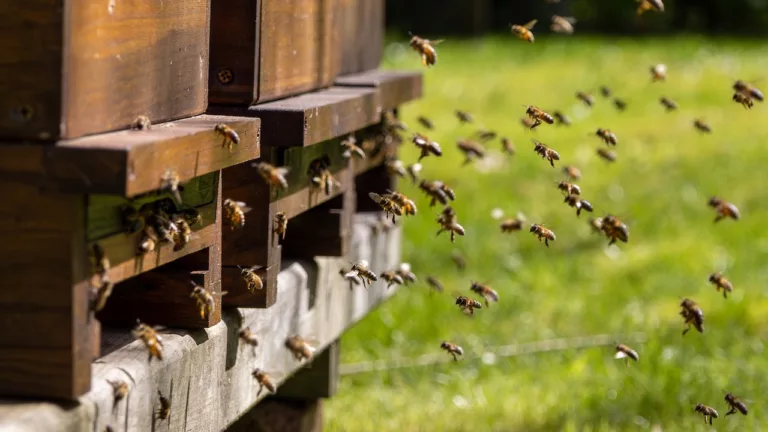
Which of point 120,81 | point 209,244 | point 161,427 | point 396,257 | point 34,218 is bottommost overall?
point 396,257

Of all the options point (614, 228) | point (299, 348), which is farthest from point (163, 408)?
point (614, 228)

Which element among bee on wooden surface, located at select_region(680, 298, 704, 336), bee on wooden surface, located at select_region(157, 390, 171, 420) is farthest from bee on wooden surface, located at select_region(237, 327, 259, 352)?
bee on wooden surface, located at select_region(680, 298, 704, 336)

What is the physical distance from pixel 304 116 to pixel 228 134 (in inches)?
14.6

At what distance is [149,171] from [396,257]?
239cm

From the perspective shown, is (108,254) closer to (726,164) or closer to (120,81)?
(120,81)

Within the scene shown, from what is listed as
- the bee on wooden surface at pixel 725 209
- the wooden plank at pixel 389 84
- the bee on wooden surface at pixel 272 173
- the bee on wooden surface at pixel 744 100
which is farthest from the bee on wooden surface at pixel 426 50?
the bee on wooden surface at pixel 725 209

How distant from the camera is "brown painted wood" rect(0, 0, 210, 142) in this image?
5.72 feet

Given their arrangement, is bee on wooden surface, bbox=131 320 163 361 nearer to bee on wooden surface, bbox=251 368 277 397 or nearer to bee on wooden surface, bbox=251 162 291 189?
bee on wooden surface, bbox=251 162 291 189

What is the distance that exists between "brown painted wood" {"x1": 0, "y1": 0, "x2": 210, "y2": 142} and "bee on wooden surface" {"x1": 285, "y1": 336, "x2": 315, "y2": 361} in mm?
830

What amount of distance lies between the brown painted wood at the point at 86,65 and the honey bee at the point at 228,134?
10cm

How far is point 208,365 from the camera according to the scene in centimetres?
236

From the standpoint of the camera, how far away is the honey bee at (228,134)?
2.15 metres

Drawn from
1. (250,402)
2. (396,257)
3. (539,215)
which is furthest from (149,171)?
(539,215)

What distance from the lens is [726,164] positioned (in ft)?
28.5
